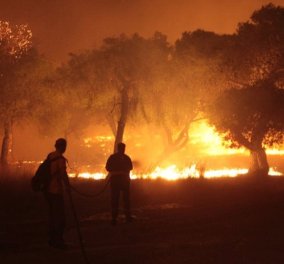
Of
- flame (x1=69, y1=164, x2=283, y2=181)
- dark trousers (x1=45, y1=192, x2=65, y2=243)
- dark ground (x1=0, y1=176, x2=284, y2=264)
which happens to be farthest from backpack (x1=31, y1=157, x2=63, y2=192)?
flame (x1=69, y1=164, x2=283, y2=181)

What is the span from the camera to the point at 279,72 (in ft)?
89.6

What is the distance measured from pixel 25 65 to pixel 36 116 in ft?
14.1

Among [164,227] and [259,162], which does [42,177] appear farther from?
[259,162]

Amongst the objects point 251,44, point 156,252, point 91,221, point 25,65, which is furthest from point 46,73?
point 156,252

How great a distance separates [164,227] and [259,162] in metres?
18.2

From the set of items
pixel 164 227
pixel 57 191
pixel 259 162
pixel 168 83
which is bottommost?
pixel 164 227

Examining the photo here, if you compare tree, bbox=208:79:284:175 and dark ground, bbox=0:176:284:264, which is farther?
tree, bbox=208:79:284:175

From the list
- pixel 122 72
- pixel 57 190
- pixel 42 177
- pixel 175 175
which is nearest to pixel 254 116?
pixel 175 175

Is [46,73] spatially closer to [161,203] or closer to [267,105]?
[267,105]

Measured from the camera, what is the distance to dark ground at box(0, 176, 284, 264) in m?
8.91

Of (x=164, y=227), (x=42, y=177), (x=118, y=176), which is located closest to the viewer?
(x=42, y=177)

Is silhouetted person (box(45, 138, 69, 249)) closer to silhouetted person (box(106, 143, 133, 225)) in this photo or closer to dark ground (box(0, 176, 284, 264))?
dark ground (box(0, 176, 284, 264))

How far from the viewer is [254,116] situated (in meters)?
27.8

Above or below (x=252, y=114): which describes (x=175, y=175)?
below
